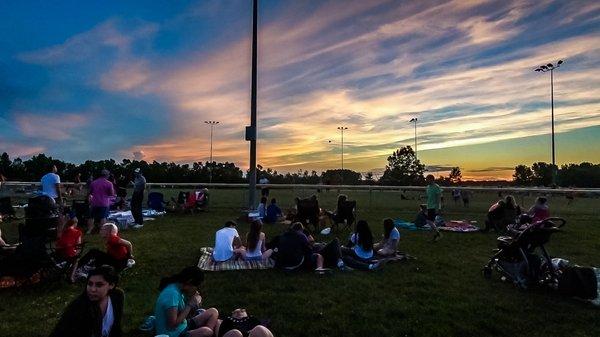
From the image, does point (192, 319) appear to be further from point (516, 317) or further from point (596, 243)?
point (596, 243)

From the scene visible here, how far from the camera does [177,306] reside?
17.0 ft

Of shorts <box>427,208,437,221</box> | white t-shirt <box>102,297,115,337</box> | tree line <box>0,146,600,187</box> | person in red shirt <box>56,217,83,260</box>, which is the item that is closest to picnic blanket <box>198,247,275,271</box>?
person in red shirt <box>56,217,83,260</box>

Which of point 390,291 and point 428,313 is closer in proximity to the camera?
point 428,313

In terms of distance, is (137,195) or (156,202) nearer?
(137,195)

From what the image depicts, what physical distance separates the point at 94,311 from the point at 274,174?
73565mm

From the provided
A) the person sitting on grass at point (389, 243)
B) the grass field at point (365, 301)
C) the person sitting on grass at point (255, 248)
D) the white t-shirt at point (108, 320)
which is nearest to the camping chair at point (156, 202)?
the grass field at point (365, 301)

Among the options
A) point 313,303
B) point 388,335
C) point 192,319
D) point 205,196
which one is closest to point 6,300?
point 192,319

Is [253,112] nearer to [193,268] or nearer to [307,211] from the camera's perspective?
[307,211]

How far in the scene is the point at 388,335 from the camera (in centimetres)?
593

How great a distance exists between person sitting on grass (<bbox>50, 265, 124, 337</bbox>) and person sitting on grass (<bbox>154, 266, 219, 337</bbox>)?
23.6 inches

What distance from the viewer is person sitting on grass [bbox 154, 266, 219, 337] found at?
5.16m

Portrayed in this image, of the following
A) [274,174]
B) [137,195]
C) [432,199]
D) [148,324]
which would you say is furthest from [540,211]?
[274,174]

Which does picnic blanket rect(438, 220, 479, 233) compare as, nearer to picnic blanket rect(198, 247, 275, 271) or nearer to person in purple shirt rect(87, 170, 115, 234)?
picnic blanket rect(198, 247, 275, 271)

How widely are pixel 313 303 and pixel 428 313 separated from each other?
1839 mm
